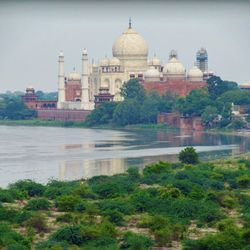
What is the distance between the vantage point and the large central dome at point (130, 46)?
33.6 metres

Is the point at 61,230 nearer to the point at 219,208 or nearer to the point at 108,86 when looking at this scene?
the point at 219,208

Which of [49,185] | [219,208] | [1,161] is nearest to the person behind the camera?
[219,208]

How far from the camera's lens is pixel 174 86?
33531 mm

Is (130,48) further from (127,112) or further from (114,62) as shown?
(127,112)

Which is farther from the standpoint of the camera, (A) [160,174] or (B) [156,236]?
(A) [160,174]

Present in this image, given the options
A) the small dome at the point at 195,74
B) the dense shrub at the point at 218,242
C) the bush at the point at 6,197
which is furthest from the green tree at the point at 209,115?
the dense shrub at the point at 218,242

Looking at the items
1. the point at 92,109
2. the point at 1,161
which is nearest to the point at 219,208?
the point at 1,161

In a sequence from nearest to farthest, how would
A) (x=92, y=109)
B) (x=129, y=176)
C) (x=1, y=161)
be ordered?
1. (x=129, y=176)
2. (x=1, y=161)
3. (x=92, y=109)

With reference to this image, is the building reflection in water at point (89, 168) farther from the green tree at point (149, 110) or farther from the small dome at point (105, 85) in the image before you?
the small dome at point (105, 85)

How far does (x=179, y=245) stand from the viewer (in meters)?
9.23

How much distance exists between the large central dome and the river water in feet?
15.2

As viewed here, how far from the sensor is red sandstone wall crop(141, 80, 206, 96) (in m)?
33.3

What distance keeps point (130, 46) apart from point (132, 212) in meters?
23.1

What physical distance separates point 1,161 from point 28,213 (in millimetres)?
8482
